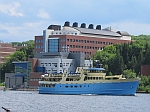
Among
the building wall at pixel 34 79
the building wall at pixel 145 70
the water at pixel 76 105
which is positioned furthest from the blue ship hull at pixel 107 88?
the building wall at pixel 34 79

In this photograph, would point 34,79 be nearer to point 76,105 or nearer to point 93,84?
point 93,84

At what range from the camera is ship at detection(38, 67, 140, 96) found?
13075 cm

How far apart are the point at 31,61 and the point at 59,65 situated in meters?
10.9

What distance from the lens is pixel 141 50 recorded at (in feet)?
652

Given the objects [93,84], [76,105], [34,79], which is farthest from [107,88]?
[34,79]

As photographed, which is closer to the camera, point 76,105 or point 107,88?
point 76,105

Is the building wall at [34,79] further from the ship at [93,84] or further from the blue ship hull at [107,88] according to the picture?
the blue ship hull at [107,88]

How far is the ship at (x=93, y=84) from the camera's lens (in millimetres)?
130750

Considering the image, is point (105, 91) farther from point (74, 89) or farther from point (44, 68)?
point (44, 68)

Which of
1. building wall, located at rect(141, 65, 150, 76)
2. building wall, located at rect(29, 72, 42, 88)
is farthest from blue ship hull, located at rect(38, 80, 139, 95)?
building wall, located at rect(29, 72, 42, 88)

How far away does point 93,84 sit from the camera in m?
132

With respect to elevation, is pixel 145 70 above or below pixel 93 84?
above

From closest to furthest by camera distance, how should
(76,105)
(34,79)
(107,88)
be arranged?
1. (76,105)
2. (107,88)
3. (34,79)

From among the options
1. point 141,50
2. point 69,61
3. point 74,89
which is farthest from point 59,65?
point 74,89
